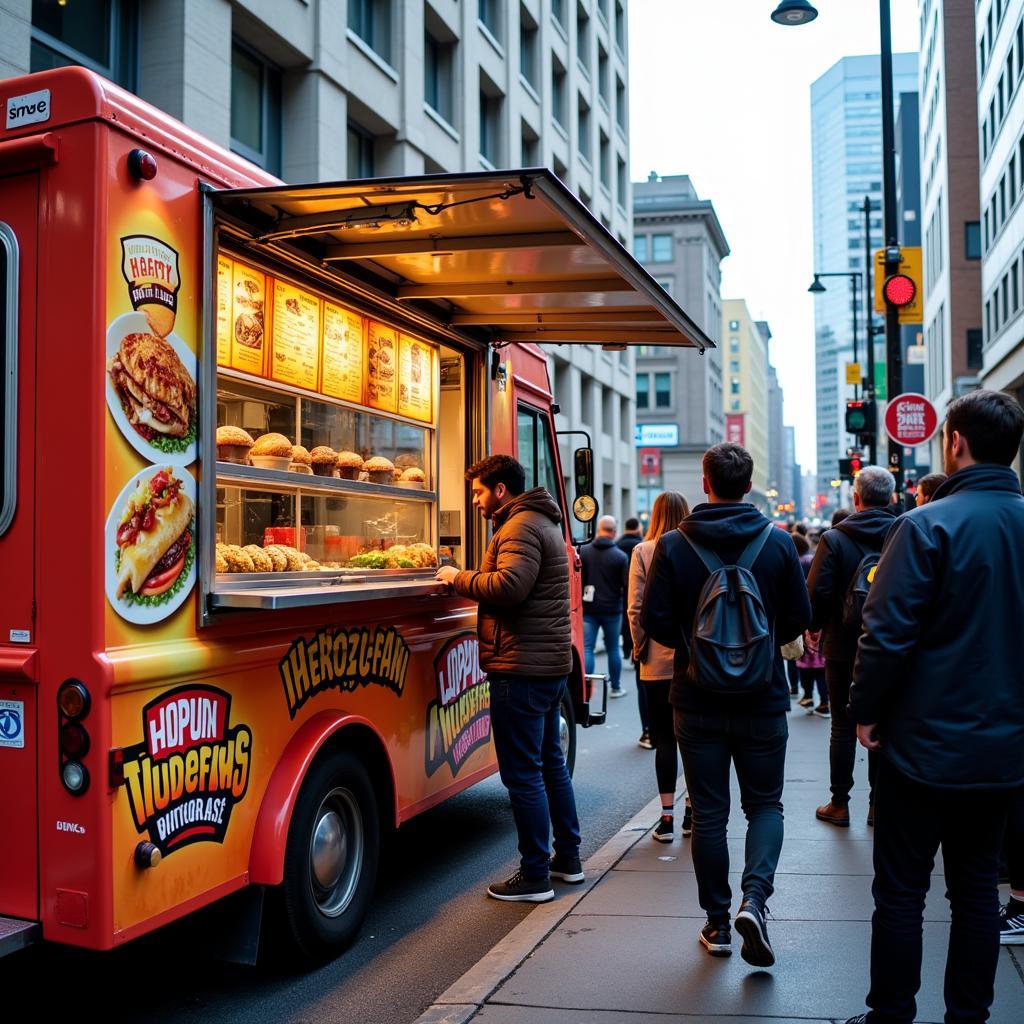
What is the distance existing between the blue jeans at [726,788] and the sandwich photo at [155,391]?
89.9 inches

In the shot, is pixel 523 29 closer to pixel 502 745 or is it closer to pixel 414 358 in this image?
pixel 414 358

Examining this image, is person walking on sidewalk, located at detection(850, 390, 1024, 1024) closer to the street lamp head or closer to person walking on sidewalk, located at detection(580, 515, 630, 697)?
person walking on sidewalk, located at detection(580, 515, 630, 697)

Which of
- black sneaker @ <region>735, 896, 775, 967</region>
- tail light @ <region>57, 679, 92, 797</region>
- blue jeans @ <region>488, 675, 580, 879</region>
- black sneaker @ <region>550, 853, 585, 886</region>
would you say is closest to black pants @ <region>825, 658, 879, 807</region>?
black sneaker @ <region>550, 853, 585, 886</region>

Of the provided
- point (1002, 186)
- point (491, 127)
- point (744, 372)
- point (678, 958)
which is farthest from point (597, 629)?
point (744, 372)

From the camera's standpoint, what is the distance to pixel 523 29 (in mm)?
30984

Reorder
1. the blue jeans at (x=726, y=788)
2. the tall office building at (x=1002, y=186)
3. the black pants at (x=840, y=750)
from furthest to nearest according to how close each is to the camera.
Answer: the tall office building at (x=1002, y=186) → the black pants at (x=840, y=750) → the blue jeans at (x=726, y=788)

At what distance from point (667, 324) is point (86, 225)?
3968 millimetres

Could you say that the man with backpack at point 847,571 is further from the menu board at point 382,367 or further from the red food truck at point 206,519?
the menu board at point 382,367

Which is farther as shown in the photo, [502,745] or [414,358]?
[414,358]

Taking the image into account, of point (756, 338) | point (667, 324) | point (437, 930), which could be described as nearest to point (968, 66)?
point (667, 324)

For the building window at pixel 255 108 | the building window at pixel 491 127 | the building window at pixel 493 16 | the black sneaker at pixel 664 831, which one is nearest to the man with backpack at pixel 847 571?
the black sneaker at pixel 664 831

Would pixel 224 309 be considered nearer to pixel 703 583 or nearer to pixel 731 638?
pixel 703 583

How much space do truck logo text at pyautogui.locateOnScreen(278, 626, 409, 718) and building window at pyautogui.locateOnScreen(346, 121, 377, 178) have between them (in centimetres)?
1539

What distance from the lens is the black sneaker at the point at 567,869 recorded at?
5.97 meters
